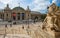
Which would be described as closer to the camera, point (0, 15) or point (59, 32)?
point (59, 32)

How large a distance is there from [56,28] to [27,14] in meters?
54.4

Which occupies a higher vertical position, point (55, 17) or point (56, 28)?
point (55, 17)

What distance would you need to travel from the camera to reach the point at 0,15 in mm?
62062

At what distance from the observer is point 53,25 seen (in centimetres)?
926

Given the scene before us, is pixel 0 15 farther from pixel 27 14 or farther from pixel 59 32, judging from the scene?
pixel 59 32

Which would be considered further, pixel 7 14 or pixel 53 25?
pixel 7 14

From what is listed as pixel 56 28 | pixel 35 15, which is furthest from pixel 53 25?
pixel 35 15

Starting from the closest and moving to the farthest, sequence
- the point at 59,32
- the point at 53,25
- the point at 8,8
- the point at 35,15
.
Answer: the point at 59,32
the point at 53,25
the point at 8,8
the point at 35,15

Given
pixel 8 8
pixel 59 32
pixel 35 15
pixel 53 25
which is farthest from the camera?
pixel 35 15

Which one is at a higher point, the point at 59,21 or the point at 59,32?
the point at 59,21

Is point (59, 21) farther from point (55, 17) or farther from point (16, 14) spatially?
point (16, 14)

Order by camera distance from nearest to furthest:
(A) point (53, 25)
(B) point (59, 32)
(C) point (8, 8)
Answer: (B) point (59, 32) → (A) point (53, 25) → (C) point (8, 8)

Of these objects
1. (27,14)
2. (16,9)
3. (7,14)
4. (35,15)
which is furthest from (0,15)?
(35,15)

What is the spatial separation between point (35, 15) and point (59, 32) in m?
60.0
